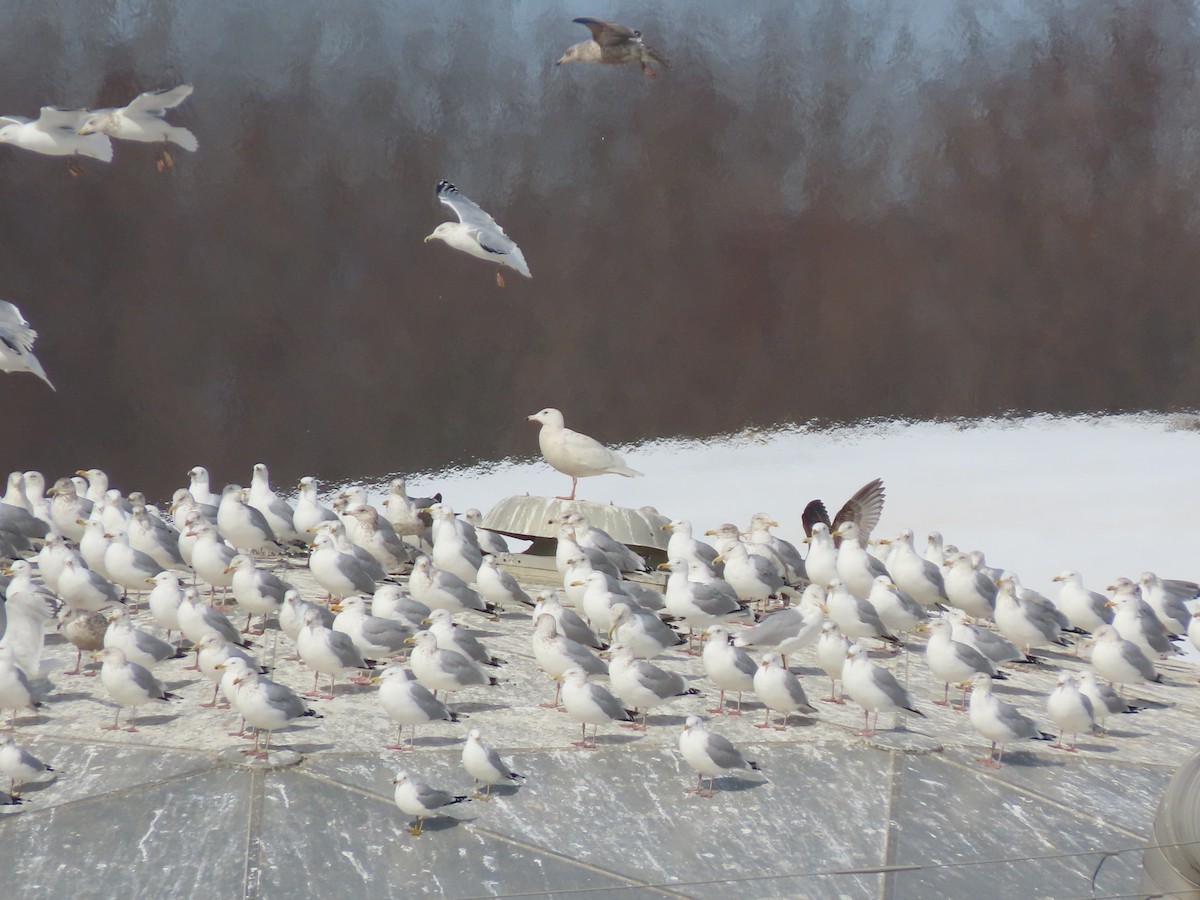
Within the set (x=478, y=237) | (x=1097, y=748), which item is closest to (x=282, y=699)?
(x=1097, y=748)

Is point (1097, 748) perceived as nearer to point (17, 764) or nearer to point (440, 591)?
point (440, 591)

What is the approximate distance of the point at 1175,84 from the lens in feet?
72.4

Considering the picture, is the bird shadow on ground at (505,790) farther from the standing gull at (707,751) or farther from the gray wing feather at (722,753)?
the gray wing feather at (722,753)

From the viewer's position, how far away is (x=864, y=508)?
1630 centimetres

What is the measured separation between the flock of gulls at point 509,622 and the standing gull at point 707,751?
0.04ft

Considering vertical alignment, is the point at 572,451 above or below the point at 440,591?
above

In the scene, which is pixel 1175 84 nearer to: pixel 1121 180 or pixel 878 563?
pixel 1121 180

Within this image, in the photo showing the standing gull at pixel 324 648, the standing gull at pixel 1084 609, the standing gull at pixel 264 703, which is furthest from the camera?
the standing gull at pixel 1084 609

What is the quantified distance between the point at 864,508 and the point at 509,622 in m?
5.26

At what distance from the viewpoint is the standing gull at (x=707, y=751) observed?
8242 mm

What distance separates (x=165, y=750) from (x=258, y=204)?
13.4 meters

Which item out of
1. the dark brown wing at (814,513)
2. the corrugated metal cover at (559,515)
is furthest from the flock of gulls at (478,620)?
the dark brown wing at (814,513)

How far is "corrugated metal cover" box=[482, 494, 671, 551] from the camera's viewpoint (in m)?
14.4

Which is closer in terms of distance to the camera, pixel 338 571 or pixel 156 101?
pixel 338 571
